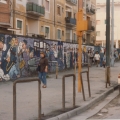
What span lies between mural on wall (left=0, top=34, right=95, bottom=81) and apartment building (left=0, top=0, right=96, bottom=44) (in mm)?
4466

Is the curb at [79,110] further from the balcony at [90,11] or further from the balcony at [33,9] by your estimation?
the balcony at [90,11]

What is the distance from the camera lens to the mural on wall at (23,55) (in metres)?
17.7

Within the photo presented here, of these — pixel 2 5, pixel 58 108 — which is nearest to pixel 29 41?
pixel 2 5

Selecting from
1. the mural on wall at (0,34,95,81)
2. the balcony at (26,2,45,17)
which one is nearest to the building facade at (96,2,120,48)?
the balcony at (26,2,45,17)

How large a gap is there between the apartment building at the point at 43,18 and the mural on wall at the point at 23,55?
4.47m

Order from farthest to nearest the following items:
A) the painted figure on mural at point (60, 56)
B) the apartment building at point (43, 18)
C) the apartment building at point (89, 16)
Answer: the apartment building at point (89, 16) < the apartment building at point (43, 18) < the painted figure on mural at point (60, 56)

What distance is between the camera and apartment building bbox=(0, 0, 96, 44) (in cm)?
3184

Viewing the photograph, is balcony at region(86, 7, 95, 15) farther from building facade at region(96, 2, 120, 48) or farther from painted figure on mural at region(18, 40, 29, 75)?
painted figure on mural at region(18, 40, 29, 75)

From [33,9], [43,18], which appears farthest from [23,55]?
[43,18]

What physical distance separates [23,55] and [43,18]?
Answer: 18292mm

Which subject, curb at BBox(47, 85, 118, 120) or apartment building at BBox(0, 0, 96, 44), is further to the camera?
apartment building at BBox(0, 0, 96, 44)

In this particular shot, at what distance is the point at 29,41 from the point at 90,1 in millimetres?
35313

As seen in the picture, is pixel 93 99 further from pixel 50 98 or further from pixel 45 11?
pixel 45 11

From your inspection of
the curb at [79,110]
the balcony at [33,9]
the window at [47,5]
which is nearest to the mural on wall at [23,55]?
the curb at [79,110]
